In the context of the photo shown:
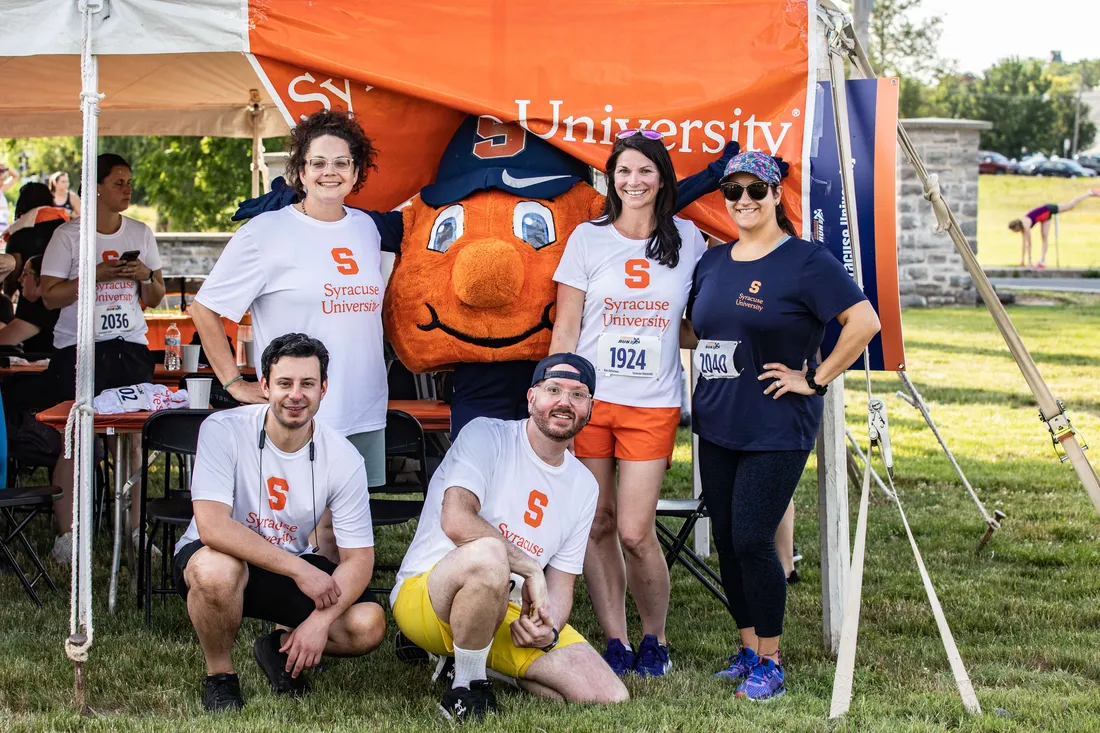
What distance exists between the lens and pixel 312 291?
3832 mm

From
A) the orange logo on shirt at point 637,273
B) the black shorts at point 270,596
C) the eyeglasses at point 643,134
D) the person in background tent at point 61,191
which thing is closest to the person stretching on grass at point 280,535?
the black shorts at point 270,596

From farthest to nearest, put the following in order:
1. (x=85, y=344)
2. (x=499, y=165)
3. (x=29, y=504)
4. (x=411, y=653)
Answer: (x=29, y=504) < (x=499, y=165) < (x=411, y=653) < (x=85, y=344)

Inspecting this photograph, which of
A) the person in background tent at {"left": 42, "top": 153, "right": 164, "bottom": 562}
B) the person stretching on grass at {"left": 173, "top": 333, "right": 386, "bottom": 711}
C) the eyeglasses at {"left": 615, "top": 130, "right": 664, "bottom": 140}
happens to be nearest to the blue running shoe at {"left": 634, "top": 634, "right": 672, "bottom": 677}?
the person stretching on grass at {"left": 173, "top": 333, "right": 386, "bottom": 711}

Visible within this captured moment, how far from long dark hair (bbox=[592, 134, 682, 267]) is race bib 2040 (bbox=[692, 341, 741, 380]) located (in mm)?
296

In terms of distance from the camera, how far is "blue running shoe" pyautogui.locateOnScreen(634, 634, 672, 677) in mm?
3928

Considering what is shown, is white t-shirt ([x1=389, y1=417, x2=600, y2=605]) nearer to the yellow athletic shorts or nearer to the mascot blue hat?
the yellow athletic shorts

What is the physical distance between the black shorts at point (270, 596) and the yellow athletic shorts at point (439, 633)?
0.27 metres

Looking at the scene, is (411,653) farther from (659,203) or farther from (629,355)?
(659,203)

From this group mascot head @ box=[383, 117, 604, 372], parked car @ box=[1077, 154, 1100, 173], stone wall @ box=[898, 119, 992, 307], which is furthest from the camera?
parked car @ box=[1077, 154, 1100, 173]

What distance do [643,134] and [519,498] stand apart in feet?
4.06

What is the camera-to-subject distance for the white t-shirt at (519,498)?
12.1 feet

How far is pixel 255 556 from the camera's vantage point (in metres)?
3.53

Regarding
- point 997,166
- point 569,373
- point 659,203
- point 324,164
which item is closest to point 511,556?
point 569,373

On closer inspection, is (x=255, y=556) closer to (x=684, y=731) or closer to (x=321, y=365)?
(x=321, y=365)
